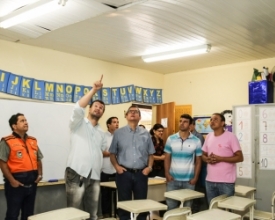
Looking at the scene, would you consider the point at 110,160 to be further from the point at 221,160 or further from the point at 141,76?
the point at 141,76

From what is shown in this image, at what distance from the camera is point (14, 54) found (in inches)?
180

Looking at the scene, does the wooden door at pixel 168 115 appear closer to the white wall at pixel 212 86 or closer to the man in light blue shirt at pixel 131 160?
the white wall at pixel 212 86

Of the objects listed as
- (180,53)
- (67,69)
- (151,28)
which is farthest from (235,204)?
(67,69)

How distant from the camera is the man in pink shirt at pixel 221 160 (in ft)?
11.7

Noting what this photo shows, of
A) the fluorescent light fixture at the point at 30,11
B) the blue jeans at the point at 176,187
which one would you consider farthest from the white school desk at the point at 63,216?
the fluorescent light fixture at the point at 30,11

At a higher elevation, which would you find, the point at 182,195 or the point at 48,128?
the point at 48,128

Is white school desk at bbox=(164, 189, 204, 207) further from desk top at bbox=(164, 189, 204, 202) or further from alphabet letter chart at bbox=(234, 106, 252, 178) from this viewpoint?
alphabet letter chart at bbox=(234, 106, 252, 178)

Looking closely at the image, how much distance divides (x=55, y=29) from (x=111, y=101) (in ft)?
6.99

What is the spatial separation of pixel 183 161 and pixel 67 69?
2.58 meters

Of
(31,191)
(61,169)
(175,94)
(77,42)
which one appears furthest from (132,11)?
(175,94)

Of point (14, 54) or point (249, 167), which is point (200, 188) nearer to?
point (249, 167)

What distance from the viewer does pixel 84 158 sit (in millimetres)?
2824

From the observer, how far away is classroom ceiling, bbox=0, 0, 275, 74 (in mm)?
3230

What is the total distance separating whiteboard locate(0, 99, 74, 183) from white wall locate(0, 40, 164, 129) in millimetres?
303
